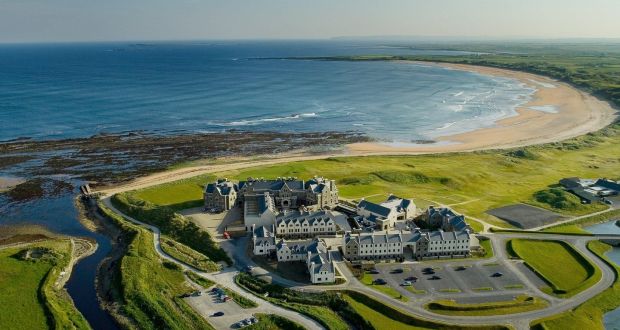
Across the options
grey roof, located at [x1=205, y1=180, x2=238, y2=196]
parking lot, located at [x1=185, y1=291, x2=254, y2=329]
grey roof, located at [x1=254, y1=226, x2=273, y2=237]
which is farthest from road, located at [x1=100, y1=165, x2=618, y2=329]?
grey roof, located at [x1=205, y1=180, x2=238, y2=196]

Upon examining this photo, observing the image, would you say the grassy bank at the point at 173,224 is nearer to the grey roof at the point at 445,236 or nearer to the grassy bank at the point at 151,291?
the grassy bank at the point at 151,291

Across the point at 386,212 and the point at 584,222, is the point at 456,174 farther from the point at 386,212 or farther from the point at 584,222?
the point at 386,212

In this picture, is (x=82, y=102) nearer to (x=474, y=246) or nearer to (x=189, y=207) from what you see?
(x=189, y=207)

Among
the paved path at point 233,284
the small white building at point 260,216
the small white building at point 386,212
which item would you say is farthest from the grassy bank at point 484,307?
the small white building at point 260,216

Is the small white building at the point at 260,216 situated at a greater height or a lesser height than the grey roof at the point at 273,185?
lesser

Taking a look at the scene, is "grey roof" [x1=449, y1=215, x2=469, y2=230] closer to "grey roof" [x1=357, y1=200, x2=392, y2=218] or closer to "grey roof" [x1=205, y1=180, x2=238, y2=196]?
"grey roof" [x1=357, y1=200, x2=392, y2=218]

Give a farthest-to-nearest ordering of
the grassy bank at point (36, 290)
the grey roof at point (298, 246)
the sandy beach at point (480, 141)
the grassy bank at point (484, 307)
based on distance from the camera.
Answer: the sandy beach at point (480, 141)
the grey roof at point (298, 246)
the grassy bank at point (484, 307)
the grassy bank at point (36, 290)
